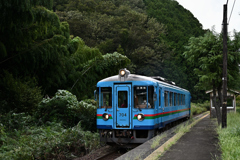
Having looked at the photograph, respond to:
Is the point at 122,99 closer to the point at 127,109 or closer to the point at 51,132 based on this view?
the point at 127,109

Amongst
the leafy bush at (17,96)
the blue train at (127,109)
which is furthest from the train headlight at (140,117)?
the leafy bush at (17,96)

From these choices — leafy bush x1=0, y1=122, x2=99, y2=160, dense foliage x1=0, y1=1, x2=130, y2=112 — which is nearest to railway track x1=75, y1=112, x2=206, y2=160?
leafy bush x1=0, y1=122, x2=99, y2=160

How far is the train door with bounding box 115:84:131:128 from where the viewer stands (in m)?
11.1

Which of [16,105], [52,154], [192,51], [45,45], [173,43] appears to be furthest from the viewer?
[173,43]

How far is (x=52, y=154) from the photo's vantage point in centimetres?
961

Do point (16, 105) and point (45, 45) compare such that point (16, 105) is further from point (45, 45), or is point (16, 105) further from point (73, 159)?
point (73, 159)

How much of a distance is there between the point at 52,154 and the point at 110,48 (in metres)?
38.4

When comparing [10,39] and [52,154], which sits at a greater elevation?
[10,39]

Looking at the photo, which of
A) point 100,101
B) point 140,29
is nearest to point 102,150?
point 100,101

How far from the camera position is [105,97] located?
454 inches

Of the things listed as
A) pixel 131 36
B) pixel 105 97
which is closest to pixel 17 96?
pixel 105 97

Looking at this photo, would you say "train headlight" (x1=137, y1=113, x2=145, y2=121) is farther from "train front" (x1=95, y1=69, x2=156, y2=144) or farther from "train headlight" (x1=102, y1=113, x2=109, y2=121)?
"train headlight" (x1=102, y1=113, x2=109, y2=121)

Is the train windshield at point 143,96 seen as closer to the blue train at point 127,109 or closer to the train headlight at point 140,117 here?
the blue train at point 127,109

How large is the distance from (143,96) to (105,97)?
1.43 meters
